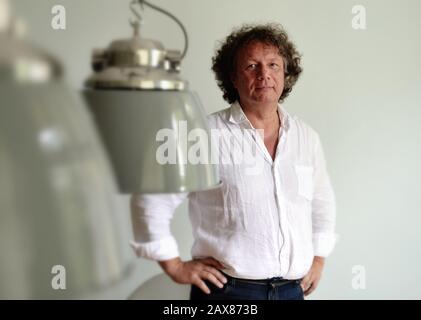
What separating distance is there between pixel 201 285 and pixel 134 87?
0.67m

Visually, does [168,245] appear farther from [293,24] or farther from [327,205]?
[293,24]

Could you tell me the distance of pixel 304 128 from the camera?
39.9 inches

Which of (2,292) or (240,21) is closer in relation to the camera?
(2,292)

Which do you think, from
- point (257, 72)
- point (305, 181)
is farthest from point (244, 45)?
point (305, 181)

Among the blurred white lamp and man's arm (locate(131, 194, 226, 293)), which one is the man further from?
the blurred white lamp

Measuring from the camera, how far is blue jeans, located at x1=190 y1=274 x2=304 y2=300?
2.93 feet

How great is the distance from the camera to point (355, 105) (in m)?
1.19

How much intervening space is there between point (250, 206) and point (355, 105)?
0.50 metres

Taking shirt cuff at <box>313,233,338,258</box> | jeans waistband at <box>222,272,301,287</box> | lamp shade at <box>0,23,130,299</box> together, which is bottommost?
jeans waistband at <box>222,272,301,287</box>

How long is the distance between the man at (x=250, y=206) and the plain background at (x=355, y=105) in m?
0.08

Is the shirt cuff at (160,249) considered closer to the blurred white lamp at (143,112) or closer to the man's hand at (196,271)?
the man's hand at (196,271)

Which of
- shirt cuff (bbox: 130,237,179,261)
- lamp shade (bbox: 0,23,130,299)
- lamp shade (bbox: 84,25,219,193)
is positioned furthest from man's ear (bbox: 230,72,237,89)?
lamp shade (bbox: 0,23,130,299)
